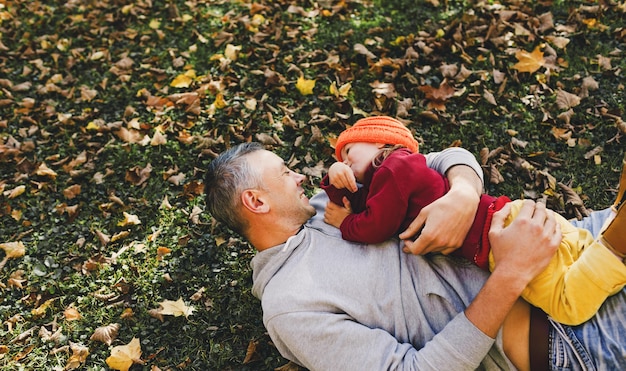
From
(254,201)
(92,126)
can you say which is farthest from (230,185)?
(92,126)

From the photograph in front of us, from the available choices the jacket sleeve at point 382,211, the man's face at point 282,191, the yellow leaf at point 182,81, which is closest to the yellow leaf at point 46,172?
the yellow leaf at point 182,81

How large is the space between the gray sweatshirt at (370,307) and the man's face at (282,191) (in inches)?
5.5

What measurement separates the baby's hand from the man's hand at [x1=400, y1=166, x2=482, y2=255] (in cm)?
36

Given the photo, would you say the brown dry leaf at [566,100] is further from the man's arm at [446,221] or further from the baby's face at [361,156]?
the baby's face at [361,156]

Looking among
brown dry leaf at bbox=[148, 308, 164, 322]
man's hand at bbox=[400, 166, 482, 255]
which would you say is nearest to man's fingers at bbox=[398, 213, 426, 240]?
man's hand at bbox=[400, 166, 482, 255]

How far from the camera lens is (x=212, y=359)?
306 cm

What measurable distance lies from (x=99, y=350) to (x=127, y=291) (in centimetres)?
43

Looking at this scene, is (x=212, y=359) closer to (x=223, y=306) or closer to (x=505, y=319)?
(x=223, y=306)

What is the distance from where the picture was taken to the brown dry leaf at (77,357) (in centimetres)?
311

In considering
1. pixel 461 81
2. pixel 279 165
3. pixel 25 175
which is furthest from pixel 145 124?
pixel 461 81

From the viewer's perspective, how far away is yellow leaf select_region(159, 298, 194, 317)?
3.27m

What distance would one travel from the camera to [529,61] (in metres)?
4.35

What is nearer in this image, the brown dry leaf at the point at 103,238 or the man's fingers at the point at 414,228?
the man's fingers at the point at 414,228

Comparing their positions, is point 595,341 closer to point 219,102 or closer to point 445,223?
point 445,223
